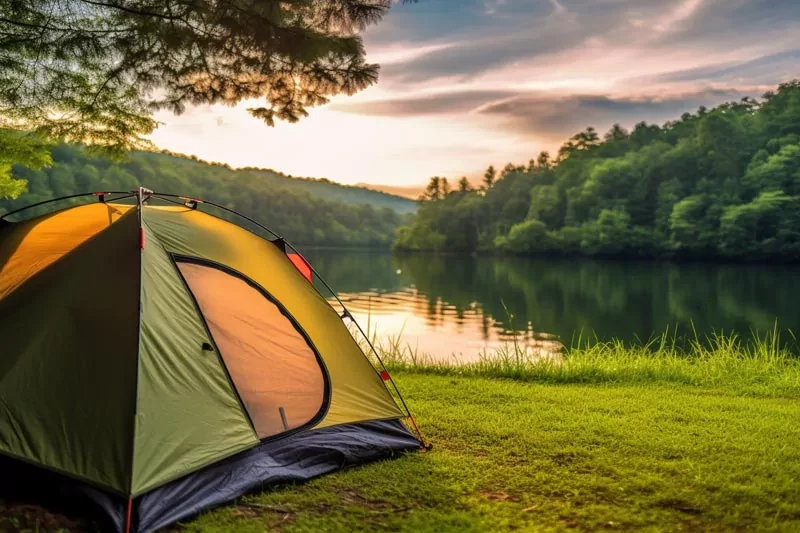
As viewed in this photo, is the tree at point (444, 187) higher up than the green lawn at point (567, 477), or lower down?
higher up

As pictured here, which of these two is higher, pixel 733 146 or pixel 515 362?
pixel 733 146

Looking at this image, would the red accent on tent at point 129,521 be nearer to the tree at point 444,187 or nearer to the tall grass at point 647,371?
the tall grass at point 647,371

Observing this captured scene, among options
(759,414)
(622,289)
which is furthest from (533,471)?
(622,289)

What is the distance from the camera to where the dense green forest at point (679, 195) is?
52.5 metres

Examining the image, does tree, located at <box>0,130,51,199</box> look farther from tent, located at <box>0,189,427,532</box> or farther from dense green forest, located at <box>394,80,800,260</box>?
dense green forest, located at <box>394,80,800,260</box>

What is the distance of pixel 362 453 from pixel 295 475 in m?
0.56

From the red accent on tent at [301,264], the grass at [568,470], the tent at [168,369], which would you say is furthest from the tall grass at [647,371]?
the tent at [168,369]

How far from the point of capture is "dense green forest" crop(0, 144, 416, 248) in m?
65.9

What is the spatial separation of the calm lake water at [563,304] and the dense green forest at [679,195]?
140 inches

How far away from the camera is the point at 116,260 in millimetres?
4281

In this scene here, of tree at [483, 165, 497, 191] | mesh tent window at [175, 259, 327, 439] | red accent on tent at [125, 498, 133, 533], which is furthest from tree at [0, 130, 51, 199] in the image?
tree at [483, 165, 497, 191]

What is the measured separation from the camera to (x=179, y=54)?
293 inches

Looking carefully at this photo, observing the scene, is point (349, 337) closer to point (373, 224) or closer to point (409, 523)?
point (409, 523)

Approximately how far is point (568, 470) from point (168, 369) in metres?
2.78
